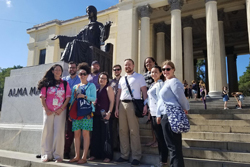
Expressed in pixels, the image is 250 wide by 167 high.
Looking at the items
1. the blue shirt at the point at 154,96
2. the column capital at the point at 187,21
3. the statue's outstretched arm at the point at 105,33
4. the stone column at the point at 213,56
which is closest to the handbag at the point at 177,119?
the blue shirt at the point at 154,96

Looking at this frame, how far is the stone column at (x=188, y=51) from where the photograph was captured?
67.2 ft

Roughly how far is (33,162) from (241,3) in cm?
2131

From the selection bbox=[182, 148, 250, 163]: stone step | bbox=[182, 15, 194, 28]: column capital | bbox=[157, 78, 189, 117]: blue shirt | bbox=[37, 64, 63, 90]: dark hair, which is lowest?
bbox=[182, 148, 250, 163]: stone step

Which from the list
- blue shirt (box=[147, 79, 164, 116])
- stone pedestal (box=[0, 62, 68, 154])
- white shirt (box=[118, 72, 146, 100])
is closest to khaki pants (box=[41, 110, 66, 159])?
stone pedestal (box=[0, 62, 68, 154])

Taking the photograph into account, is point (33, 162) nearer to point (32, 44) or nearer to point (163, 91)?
point (163, 91)

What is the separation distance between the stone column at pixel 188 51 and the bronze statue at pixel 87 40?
571 inches

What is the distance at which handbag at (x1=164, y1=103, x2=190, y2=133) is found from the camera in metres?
2.69

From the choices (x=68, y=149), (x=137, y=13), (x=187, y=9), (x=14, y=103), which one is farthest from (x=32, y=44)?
(x=68, y=149)

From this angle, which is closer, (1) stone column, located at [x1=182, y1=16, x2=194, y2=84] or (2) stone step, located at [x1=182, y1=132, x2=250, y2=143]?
(2) stone step, located at [x1=182, y1=132, x2=250, y2=143]

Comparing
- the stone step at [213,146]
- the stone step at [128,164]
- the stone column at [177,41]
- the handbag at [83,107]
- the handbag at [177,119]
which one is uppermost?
the stone column at [177,41]

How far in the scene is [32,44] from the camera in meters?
31.6

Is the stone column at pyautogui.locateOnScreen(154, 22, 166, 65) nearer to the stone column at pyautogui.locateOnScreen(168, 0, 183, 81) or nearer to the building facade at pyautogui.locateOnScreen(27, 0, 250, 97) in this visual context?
the building facade at pyautogui.locateOnScreen(27, 0, 250, 97)

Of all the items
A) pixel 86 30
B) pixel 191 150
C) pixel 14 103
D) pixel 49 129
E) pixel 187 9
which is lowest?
pixel 191 150

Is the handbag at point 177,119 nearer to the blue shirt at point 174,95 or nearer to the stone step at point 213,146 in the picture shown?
the blue shirt at point 174,95
